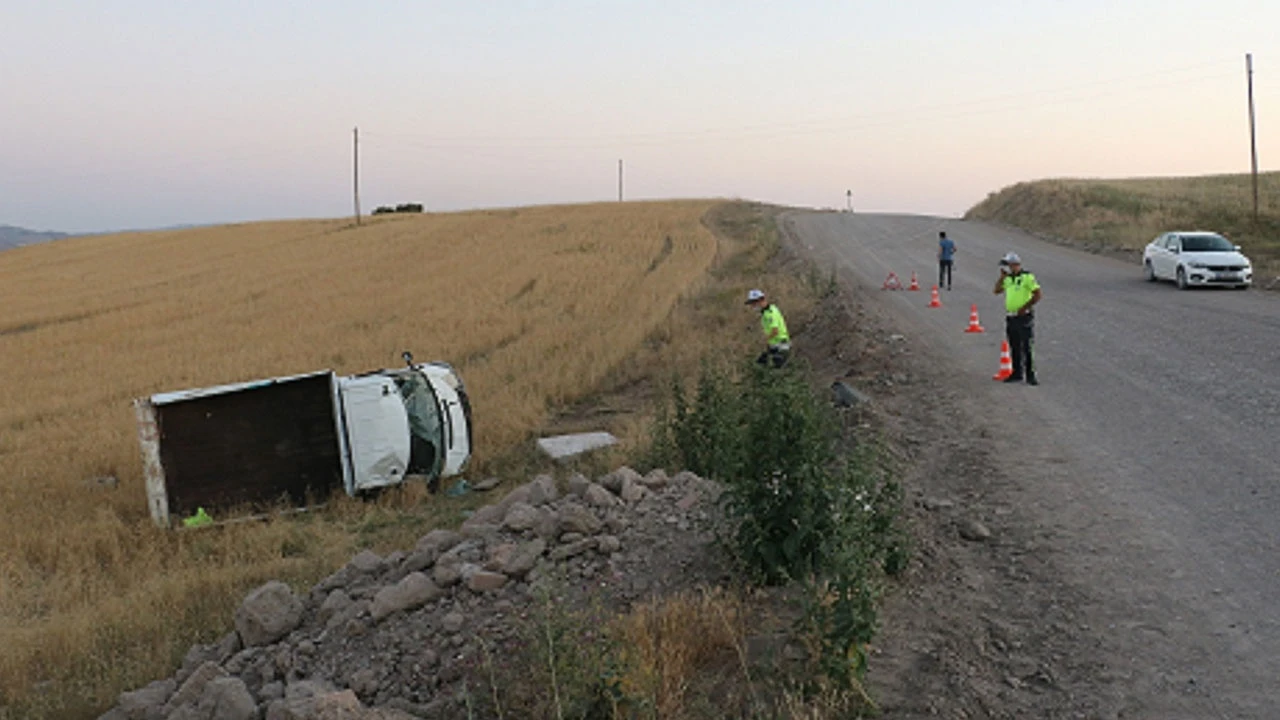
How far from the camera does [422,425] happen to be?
12.0 meters

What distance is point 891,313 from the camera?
1919 centimetres

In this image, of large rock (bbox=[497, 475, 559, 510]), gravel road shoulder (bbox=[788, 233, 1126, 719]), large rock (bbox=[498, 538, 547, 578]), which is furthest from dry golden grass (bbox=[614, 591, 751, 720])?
large rock (bbox=[497, 475, 559, 510])

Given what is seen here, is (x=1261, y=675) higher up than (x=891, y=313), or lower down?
lower down

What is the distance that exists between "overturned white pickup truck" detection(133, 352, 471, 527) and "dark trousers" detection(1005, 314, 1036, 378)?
21.0 ft

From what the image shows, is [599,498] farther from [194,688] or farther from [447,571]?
[194,688]

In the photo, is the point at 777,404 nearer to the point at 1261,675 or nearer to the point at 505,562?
the point at 505,562

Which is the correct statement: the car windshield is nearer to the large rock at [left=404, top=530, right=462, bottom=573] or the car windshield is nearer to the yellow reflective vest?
the yellow reflective vest

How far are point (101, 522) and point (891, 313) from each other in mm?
13611

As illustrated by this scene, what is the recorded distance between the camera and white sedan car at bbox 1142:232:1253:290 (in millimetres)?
20797

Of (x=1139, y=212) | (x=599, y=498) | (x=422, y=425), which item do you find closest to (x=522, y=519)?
(x=599, y=498)

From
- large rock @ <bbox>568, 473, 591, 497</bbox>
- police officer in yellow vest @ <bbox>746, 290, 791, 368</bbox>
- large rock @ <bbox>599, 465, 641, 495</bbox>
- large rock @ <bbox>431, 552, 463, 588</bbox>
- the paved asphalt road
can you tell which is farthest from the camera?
police officer in yellow vest @ <bbox>746, 290, 791, 368</bbox>

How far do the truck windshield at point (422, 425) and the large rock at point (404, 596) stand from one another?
214 inches

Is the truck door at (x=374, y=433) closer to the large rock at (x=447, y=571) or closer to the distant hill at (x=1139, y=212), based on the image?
the large rock at (x=447, y=571)

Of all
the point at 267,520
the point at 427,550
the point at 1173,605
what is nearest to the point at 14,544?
the point at 267,520
